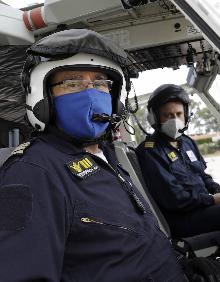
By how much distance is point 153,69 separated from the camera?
2.68 meters

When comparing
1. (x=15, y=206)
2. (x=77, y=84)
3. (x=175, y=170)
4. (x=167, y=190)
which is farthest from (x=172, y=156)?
(x=15, y=206)

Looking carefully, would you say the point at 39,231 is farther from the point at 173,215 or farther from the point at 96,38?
the point at 173,215

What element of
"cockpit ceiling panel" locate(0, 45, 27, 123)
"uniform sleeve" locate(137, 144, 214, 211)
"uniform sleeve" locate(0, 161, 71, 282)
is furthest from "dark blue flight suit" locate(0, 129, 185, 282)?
"uniform sleeve" locate(137, 144, 214, 211)

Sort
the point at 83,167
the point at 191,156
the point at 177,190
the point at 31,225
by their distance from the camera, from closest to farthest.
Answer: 1. the point at 31,225
2. the point at 83,167
3. the point at 177,190
4. the point at 191,156

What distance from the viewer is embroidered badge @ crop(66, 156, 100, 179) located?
3.58 feet

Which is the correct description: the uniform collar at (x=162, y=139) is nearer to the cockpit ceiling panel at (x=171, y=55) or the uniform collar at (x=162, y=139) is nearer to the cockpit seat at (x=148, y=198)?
the cockpit seat at (x=148, y=198)

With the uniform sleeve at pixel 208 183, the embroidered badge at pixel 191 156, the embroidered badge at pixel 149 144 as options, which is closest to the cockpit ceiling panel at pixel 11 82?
the embroidered badge at pixel 149 144

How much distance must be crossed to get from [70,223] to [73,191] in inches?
3.5

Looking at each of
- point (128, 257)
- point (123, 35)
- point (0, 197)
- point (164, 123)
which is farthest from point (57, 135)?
point (164, 123)

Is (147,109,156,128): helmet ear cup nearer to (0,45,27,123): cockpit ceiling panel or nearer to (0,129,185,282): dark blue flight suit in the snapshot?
(0,45,27,123): cockpit ceiling panel

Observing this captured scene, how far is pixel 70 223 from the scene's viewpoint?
3.23ft

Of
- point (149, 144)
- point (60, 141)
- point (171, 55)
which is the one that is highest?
point (171, 55)

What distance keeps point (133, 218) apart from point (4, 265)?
0.43m

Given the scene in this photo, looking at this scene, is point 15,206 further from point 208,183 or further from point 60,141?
point 208,183
